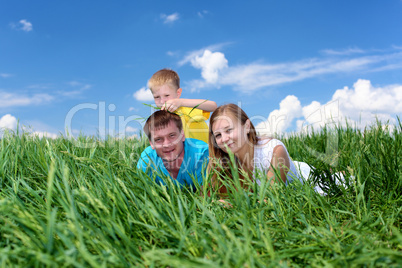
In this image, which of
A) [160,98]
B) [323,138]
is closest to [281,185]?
[160,98]

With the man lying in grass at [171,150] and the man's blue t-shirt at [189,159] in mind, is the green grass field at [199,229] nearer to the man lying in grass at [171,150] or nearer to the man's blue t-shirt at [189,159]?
the man lying in grass at [171,150]

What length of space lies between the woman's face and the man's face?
441mm

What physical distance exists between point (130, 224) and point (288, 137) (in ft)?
17.8

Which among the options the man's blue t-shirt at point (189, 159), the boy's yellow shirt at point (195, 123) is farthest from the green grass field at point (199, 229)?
the boy's yellow shirt at point (195, 123)

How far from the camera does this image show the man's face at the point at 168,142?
3695 mm

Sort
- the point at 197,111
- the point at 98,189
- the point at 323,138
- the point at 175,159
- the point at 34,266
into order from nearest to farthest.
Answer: the point at 34,266 < the point at 98,189 < the point at 175,159 < the point at 197,111 < the point at 323,138

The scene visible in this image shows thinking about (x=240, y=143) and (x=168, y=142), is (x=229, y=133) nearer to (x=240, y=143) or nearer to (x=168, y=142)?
(x=240, y=143)

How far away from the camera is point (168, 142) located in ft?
12.1

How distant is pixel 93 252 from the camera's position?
159cm

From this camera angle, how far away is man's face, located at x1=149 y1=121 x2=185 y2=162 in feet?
12.1

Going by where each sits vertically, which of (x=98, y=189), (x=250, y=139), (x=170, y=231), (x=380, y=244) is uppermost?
(x=250, y=139)

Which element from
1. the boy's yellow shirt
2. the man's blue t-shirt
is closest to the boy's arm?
the man's blue t-shirt

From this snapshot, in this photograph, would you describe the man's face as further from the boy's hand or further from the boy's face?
the boy's face

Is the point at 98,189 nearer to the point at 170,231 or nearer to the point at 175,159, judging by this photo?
the point at 170,231
